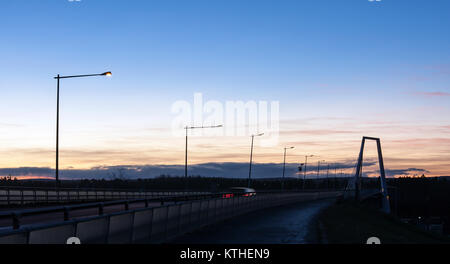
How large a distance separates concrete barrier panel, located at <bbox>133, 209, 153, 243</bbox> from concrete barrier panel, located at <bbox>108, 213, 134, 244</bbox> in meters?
0.35

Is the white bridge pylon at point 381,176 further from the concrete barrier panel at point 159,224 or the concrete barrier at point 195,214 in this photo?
the concrete barrier panel at point 159,224

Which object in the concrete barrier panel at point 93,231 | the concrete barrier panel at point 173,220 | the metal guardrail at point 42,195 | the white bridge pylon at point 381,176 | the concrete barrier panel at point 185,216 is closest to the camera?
the concrete barrier panel at point 93,231

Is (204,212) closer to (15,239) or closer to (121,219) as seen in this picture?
(121,219)

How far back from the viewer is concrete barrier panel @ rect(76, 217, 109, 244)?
12461 millimetres

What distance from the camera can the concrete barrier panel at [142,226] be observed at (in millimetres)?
16406

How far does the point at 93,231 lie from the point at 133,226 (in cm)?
314

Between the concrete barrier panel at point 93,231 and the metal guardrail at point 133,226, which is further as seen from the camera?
the concrete barrier panel at point 93,231

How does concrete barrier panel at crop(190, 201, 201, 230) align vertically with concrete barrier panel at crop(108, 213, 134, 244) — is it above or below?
below

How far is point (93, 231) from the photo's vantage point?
13.1 metres

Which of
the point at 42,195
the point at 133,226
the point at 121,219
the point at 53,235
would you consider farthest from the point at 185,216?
the point at 42,195

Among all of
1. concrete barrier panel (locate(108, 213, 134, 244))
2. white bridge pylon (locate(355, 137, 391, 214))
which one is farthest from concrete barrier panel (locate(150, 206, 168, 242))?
white bridge pylon (locate(355, 137, 391, 214))

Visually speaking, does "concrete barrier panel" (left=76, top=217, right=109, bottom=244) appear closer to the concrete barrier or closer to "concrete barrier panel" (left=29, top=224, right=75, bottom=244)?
"concrete barrier panel" (left=29, top=224, right=75, bottom=244)

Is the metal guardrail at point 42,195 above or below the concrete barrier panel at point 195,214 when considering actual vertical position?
below

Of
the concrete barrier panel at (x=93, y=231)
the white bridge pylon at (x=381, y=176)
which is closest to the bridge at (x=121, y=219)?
the concrete barrier panel at (x=93, y=231)
